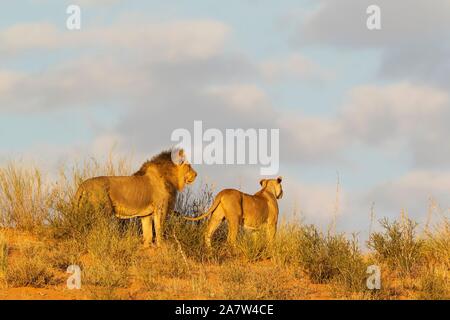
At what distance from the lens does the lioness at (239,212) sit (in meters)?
15.1

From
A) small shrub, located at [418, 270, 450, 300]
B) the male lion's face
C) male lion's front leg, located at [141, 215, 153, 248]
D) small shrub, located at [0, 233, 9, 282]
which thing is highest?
the male lion's face

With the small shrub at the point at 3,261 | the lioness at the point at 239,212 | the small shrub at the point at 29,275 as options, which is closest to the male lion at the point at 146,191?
the lioness at the point at 239,212

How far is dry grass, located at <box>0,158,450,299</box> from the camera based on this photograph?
1226 cm

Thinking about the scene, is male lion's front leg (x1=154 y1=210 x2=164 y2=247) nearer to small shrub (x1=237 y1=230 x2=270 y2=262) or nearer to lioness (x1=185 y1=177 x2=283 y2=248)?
lioness (x1=185 y1=177 x2=283 y2=248)

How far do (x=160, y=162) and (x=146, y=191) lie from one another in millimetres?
835

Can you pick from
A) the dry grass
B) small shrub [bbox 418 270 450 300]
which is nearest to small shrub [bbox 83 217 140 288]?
the dry grass

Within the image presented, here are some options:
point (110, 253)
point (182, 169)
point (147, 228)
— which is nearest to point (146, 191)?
point (147, 228)

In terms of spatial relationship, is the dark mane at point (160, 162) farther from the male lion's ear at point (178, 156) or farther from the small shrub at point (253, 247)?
the small shrub at point (253, 247)

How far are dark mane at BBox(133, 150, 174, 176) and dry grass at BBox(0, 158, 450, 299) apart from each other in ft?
3.30

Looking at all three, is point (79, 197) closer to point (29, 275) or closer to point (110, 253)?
point (110, 253)

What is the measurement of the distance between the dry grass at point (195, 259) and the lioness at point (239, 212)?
0.22 m
